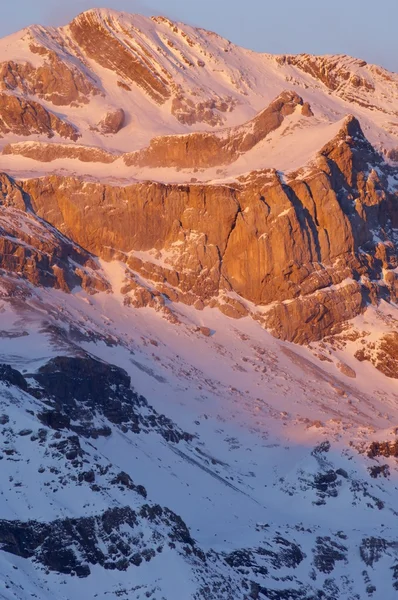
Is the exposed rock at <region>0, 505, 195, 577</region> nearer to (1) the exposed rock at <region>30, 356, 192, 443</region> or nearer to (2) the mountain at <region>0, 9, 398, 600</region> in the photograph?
(2) the mountain at <region>0, 9, 398, 600</region>

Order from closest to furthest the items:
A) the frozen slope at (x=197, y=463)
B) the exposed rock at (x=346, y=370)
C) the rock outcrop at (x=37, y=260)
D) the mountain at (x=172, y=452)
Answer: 1. the mountain at (x=172, y=452)
2. the frozen slope at (x=197, y=463)
3. the rock outcrop at (x=37, y=260)
4. the exposed rock at (x=346, y=370)

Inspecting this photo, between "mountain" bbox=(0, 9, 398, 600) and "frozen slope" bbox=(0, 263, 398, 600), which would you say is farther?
"frozen slope" bbox=(0, 263, 398, 600)

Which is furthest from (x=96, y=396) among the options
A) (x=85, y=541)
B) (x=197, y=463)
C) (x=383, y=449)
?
(x=85, y=541)

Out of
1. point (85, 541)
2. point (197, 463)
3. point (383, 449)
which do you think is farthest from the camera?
point (383, 449)

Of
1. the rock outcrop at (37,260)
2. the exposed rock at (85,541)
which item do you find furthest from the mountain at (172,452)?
the rock outcrop at (37,260)

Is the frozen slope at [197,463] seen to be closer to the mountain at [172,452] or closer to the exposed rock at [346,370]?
the mountain at [172,452]

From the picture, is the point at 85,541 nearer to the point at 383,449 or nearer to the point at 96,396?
the point at 96,396

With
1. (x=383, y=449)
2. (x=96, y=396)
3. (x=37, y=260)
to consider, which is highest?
(x=37, y=260)

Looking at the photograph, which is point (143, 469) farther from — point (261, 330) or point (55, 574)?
point (261, 330)

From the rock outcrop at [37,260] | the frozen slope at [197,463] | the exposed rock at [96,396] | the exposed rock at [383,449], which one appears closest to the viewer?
the frozen slope at [197,463]

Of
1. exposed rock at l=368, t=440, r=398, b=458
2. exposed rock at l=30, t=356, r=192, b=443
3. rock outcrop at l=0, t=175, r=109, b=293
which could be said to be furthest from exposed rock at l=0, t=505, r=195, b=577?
rock outcrop at l=0, t=175, r=109, b=293

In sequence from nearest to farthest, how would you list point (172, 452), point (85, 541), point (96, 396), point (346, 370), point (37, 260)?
1. point (85, 541)
2. point (172, 452)
3. point (96, 396)
4. point (37, 260)
5. point (346, 370)
